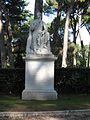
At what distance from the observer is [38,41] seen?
16.5m

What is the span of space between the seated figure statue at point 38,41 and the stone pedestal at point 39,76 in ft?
1.11

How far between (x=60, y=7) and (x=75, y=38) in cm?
964

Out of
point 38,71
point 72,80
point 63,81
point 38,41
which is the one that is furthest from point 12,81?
point 38,41

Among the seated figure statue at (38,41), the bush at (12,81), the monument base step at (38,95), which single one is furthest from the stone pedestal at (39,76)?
the bush at (12,81)

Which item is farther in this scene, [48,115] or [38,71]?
[38,71]

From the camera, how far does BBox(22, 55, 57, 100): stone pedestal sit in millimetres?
16094

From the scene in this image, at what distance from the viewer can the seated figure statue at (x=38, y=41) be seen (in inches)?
648

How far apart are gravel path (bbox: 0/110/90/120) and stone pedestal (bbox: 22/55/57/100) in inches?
189

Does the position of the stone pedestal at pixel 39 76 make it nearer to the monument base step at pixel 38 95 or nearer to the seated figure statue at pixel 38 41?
the monument base step at pixel 38 95

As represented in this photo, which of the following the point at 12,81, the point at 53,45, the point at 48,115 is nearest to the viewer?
the point at 48,115

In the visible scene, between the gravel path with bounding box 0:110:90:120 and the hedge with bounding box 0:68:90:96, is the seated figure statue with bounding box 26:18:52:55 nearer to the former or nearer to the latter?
the hedge with bounding box 0:68:90:96

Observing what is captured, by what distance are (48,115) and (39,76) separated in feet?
17.3

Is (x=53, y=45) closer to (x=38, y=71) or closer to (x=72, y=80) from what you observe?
(x=72, y=80)

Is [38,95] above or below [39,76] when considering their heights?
below
